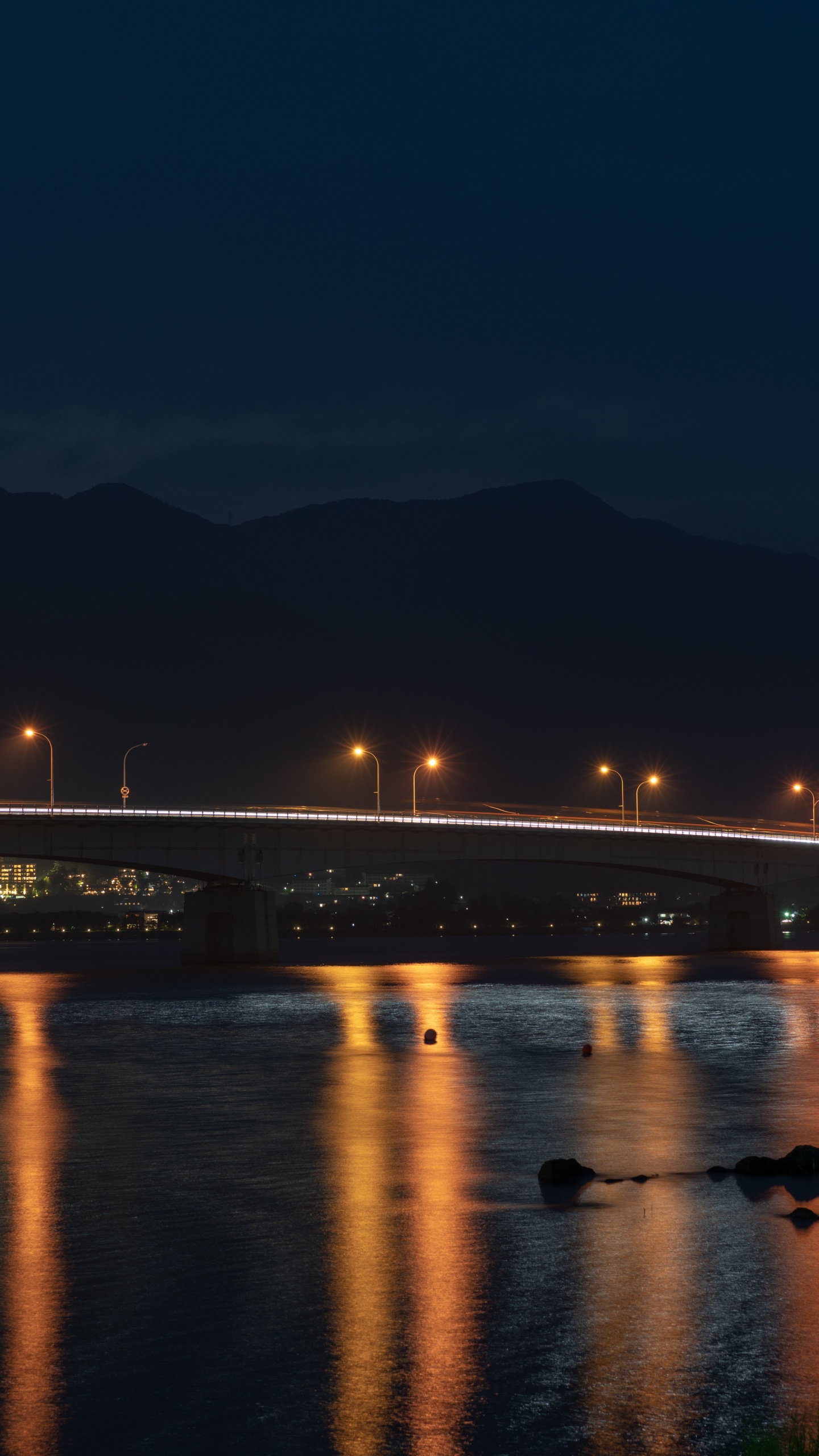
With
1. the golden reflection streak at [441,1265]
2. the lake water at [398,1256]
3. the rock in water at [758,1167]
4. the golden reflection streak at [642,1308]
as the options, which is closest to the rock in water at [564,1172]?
the lake water at [398,1256]

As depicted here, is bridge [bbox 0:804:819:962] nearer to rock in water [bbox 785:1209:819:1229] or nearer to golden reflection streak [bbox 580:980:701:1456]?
golden reflection streak [bbox 580:980:701:1456]

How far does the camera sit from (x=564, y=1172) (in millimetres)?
31375

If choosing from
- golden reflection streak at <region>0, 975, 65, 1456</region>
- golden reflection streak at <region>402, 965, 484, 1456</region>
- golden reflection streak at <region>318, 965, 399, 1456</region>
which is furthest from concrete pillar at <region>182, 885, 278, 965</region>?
golden reflection streak at <region>402, 965, 484, 1456</region>

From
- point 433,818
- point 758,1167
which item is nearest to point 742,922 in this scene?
point 433,818

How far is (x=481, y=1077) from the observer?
171ft

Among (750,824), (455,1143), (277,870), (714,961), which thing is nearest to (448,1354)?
(455,1143)

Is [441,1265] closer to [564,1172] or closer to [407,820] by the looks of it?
[564,1172]

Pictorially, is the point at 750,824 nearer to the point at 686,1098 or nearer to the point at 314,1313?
the point at 686,1098

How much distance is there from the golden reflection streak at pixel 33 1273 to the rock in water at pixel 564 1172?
9537 mm

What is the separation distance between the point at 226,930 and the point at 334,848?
1323 cm

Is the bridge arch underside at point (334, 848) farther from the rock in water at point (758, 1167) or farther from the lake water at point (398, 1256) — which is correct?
the rock in water at point (758, 1167)

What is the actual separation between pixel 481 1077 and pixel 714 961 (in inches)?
3862

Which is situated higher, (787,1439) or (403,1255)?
(787,1439)

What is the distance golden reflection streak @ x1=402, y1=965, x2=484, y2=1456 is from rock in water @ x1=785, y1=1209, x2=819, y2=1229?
5569 millimetres
